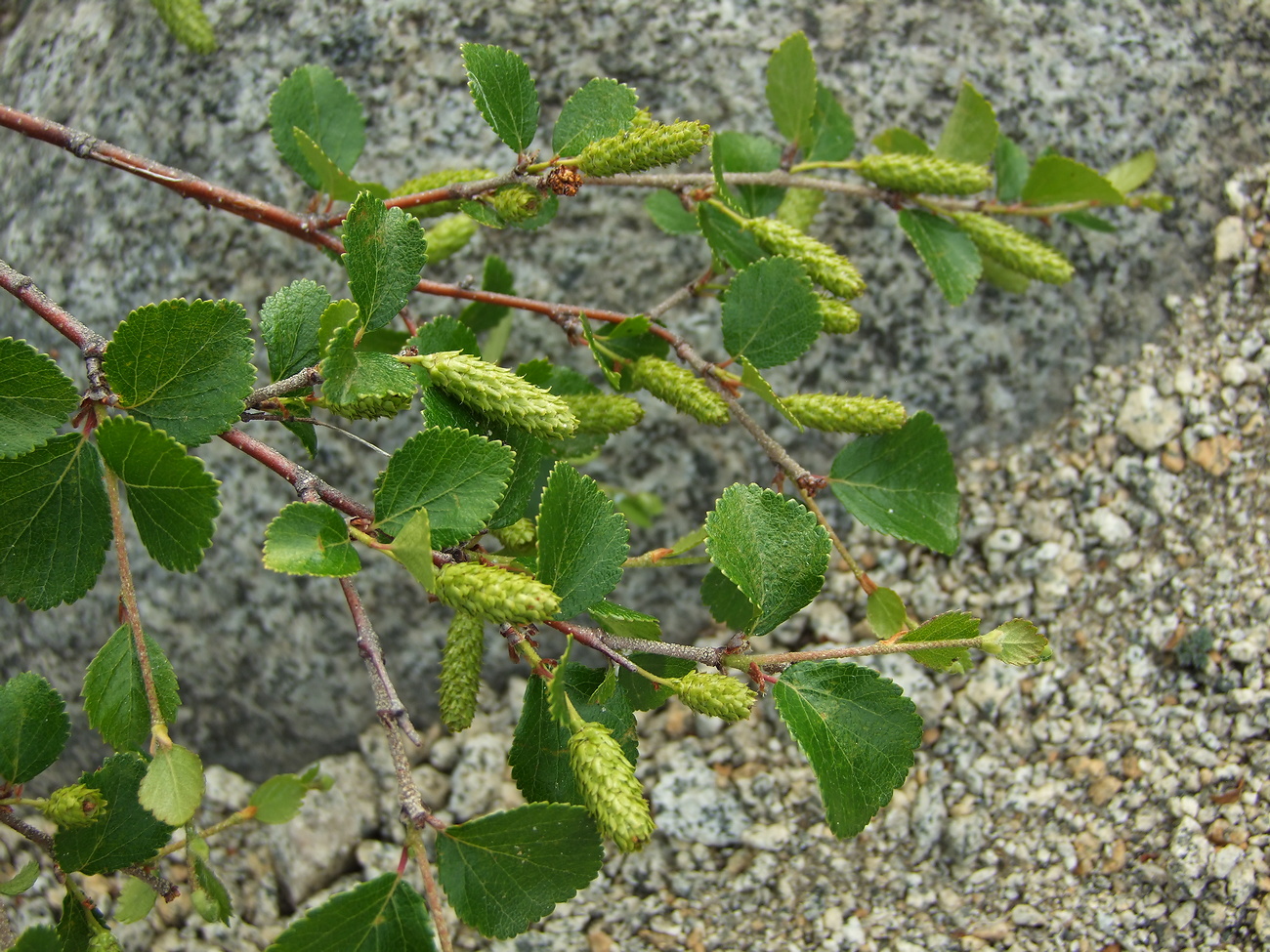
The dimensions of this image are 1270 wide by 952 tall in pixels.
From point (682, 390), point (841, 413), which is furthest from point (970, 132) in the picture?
point (682, 390)

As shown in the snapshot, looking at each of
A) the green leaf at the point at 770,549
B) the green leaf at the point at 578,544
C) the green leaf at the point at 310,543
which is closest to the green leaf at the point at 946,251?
the green leaf at the point at 770,549

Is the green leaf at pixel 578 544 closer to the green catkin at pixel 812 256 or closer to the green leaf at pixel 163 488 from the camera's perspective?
the green leaf at pixel 163 488

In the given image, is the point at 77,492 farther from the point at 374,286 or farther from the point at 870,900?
the point at 870,900

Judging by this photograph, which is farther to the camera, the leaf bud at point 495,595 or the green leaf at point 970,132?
the green leaf at point 970,132

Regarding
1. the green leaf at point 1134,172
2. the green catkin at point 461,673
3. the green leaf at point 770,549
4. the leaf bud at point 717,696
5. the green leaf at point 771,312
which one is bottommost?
the green catkin at point 461,673

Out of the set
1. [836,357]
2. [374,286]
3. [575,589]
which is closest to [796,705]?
[575,589]

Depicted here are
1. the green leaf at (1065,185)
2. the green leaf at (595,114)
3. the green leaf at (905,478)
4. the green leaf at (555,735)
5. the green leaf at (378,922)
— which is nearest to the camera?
the green leaf at (378,922)

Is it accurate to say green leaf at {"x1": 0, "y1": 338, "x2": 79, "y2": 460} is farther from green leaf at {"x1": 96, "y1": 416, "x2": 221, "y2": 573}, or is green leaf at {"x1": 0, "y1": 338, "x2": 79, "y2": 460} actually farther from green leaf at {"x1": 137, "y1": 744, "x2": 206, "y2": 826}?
green leaf at {"x1": 137, "y1": 744, "x2": 206, "y2": 826}
